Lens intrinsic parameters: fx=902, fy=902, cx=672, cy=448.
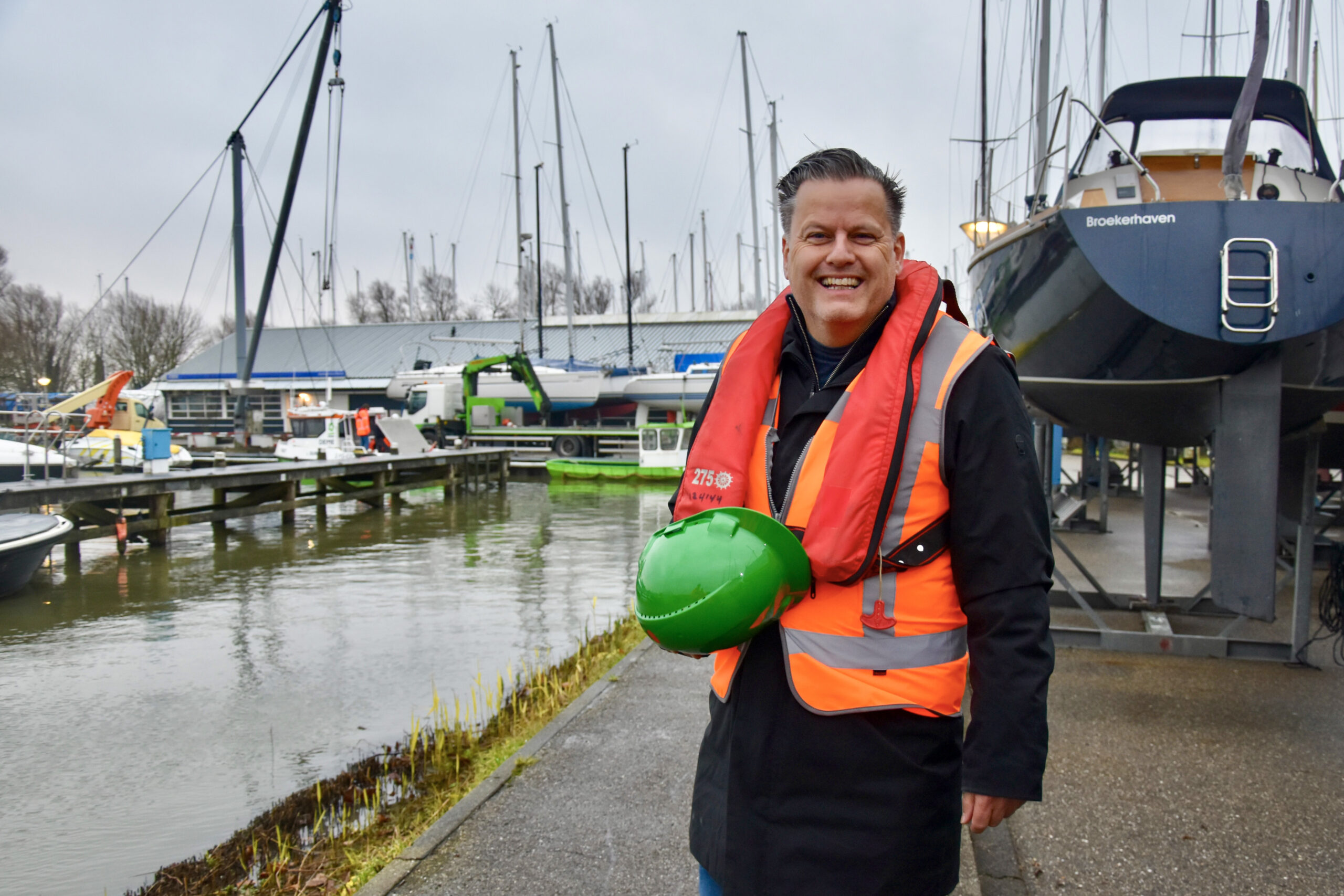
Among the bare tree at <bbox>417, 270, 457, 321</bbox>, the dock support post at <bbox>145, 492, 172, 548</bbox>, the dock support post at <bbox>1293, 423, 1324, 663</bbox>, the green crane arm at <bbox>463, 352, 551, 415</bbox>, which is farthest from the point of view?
the bare tree at <bbox>417, 270, 457, 321</bbox>

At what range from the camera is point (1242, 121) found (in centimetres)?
491

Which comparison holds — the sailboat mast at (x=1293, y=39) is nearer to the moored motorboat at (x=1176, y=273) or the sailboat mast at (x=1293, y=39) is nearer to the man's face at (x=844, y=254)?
the moored motorboat at (x=1176, y=273)

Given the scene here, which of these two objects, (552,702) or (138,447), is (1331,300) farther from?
(138,447)

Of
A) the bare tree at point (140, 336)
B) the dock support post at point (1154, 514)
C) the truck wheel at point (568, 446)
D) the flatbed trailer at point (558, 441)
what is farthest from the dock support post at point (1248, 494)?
the bare tree at point (140, 336)

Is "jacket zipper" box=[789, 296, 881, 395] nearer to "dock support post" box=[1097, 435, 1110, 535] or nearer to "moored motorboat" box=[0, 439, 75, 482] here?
"dock support post" box=[1097, 435, 1110, 535]

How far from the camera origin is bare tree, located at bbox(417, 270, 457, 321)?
74.2 metres

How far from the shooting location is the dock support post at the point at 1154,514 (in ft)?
21.0

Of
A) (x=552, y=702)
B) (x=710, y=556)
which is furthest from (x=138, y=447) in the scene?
(x=710, y=556)

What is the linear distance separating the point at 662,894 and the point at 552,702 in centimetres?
285

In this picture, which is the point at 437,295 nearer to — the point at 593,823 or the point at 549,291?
the point at 549,291

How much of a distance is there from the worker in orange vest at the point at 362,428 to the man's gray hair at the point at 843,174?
2771 cm

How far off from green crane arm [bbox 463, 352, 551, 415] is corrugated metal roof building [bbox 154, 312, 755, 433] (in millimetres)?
9988

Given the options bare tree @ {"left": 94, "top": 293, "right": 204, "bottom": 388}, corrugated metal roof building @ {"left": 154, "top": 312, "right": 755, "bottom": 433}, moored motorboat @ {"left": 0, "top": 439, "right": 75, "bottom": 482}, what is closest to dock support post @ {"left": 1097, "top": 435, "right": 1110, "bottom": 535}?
moored motorboat @ {"left": 0, "top": 439, "right": 75, "bottom": 482}

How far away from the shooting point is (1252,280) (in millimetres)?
4863
